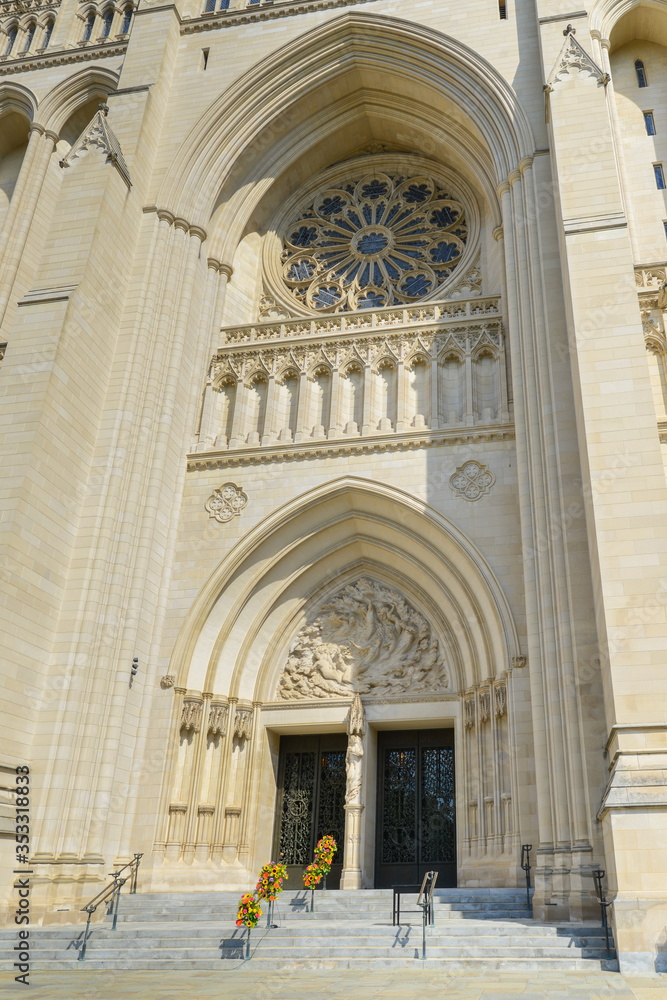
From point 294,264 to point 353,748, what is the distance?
32.5ft

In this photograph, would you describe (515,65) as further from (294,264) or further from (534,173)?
(294,264)

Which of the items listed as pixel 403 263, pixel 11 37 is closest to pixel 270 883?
pixel 403 263

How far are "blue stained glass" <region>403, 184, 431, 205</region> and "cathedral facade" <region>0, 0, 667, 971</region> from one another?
141mm

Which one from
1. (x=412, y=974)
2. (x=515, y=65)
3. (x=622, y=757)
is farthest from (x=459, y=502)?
(x=515, y=65)

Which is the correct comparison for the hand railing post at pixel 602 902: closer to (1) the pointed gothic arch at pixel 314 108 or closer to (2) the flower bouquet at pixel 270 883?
(2) the flower bouquet at pixel 270 883

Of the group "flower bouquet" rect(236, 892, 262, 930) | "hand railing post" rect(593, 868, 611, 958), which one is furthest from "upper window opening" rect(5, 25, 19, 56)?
"hand railing post" rect(593, 868, 611, 958)

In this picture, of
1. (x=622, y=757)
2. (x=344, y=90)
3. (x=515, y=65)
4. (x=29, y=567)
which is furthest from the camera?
(x=344, y=90)

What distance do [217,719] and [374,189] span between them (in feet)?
38.4

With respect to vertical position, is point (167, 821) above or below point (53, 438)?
below

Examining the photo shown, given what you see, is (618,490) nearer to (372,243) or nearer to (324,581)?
(324,581)

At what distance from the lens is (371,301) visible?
16328mm

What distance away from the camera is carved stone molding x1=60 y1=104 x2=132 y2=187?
14.1m

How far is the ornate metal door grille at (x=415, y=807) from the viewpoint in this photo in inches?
477

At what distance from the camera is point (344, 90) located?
16.9 m
